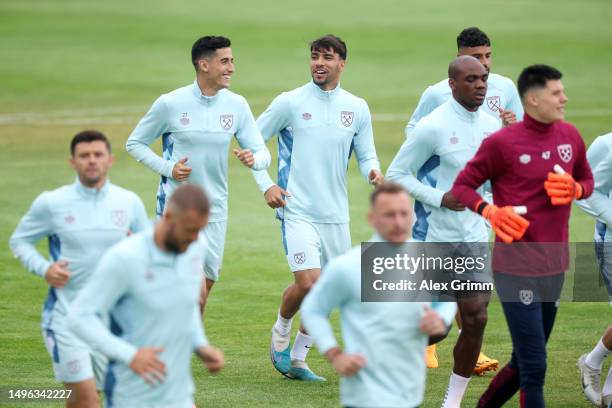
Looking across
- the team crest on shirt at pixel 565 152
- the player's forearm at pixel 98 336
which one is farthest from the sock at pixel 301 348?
the player's forearm at pixel 98 336

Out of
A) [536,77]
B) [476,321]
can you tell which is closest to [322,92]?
[476,321]

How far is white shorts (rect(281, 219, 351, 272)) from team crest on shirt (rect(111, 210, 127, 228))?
119 inches

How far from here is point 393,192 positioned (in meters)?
7.45

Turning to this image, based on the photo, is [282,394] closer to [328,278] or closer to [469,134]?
[469,134]

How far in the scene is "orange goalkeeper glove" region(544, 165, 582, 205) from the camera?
354 inches

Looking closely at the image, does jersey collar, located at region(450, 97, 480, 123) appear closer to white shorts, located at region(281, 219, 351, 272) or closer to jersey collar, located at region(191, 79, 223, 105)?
white shorts, located at region(281, 219, 351, 272)

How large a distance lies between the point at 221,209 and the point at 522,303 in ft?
12.6

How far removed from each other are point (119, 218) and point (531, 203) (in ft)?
9.62

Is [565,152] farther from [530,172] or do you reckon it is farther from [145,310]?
[145,310]

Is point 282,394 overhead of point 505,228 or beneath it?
beneath

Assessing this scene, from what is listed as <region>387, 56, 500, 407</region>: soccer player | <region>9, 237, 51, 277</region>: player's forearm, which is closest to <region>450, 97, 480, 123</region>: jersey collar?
<region>387, 56, 500, 407</region>: soccer player

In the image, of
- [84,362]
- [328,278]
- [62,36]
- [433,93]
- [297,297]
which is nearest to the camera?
[328,278]

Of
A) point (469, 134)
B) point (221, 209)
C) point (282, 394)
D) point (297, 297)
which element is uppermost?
point (469, 134)

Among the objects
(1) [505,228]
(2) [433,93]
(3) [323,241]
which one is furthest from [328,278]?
(2) [433,93]
